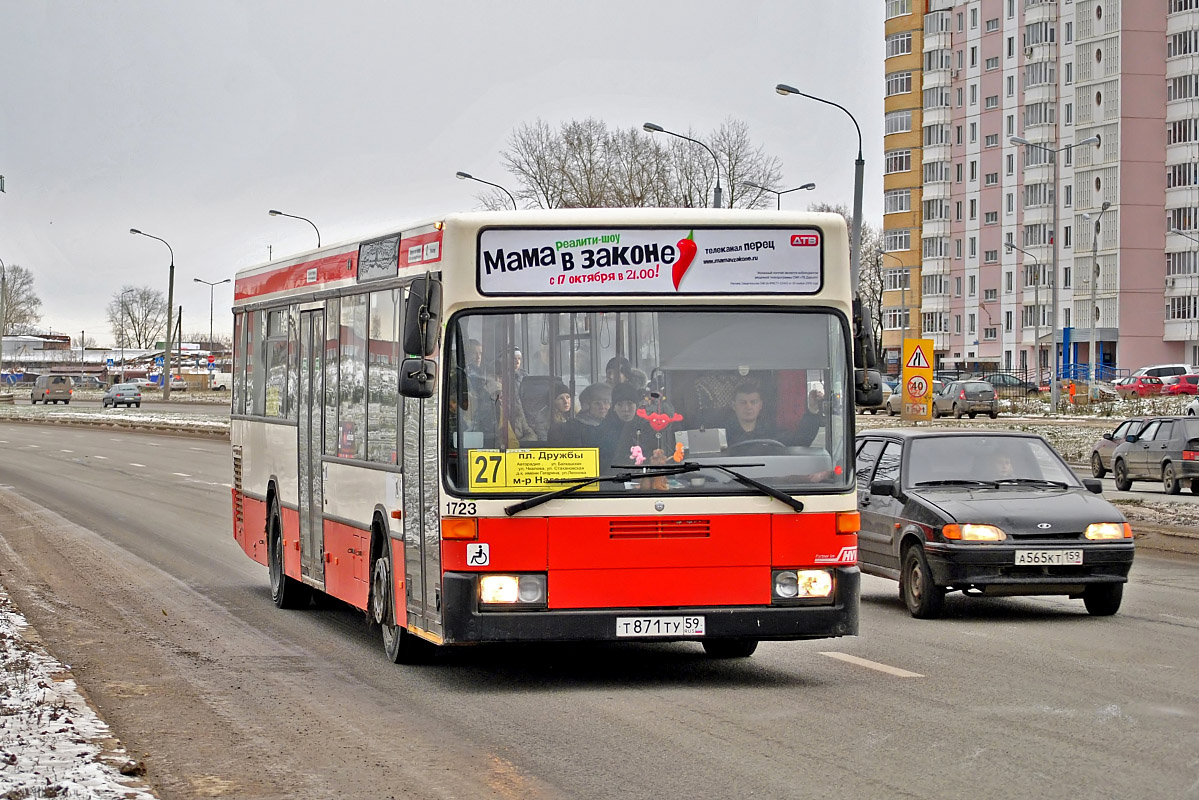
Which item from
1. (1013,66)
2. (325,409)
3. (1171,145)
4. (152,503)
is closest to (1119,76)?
(1171,145)

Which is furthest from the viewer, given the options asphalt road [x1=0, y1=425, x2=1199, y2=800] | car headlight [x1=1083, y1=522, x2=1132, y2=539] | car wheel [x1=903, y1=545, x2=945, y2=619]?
car wheel [x1=903, y1=545, x2=945, y2=619]

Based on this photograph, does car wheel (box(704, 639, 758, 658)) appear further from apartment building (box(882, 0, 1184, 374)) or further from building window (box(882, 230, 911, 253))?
building window (box(882, 230, 911, 253))

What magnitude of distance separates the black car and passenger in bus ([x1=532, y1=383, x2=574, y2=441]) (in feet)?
15.3

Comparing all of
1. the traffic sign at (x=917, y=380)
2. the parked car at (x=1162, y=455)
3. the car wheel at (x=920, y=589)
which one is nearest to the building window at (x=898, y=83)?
the parked car at (x=1162, y=455)

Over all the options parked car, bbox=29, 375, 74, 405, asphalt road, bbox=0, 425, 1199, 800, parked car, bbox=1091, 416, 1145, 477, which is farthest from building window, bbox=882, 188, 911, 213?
asphalt road, bbox=0, 425, 1199, 800

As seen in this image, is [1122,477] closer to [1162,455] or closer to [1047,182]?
[1162,455]

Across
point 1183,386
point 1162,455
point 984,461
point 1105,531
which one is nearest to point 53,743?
point 1105,531

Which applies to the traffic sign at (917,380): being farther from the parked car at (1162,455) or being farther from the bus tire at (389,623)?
the bus tire at (389,623)

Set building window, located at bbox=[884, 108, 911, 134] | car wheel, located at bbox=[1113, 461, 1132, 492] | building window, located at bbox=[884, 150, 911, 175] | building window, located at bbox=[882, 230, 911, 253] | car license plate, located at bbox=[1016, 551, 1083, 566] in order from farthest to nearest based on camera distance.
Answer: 1. building window, located at bbox=[882, 230, 911, 253]
2. building window, located at bbox=[884, 150, 911, 175]
3. building window, located at bbox=[884, 108, 911, 134]
4. car wheel, located at bbox=[1113, 461, 1132, 492]
5. car license plate, located at bbox=[1016, 551, 1083, 566]

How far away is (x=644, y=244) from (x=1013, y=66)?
110753mm

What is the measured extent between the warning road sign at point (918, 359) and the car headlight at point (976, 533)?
48.7 ft

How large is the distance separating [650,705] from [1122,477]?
26.7 m

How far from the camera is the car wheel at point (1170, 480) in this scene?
32031mm

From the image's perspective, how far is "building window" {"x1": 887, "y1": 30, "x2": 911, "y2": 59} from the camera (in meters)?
124
